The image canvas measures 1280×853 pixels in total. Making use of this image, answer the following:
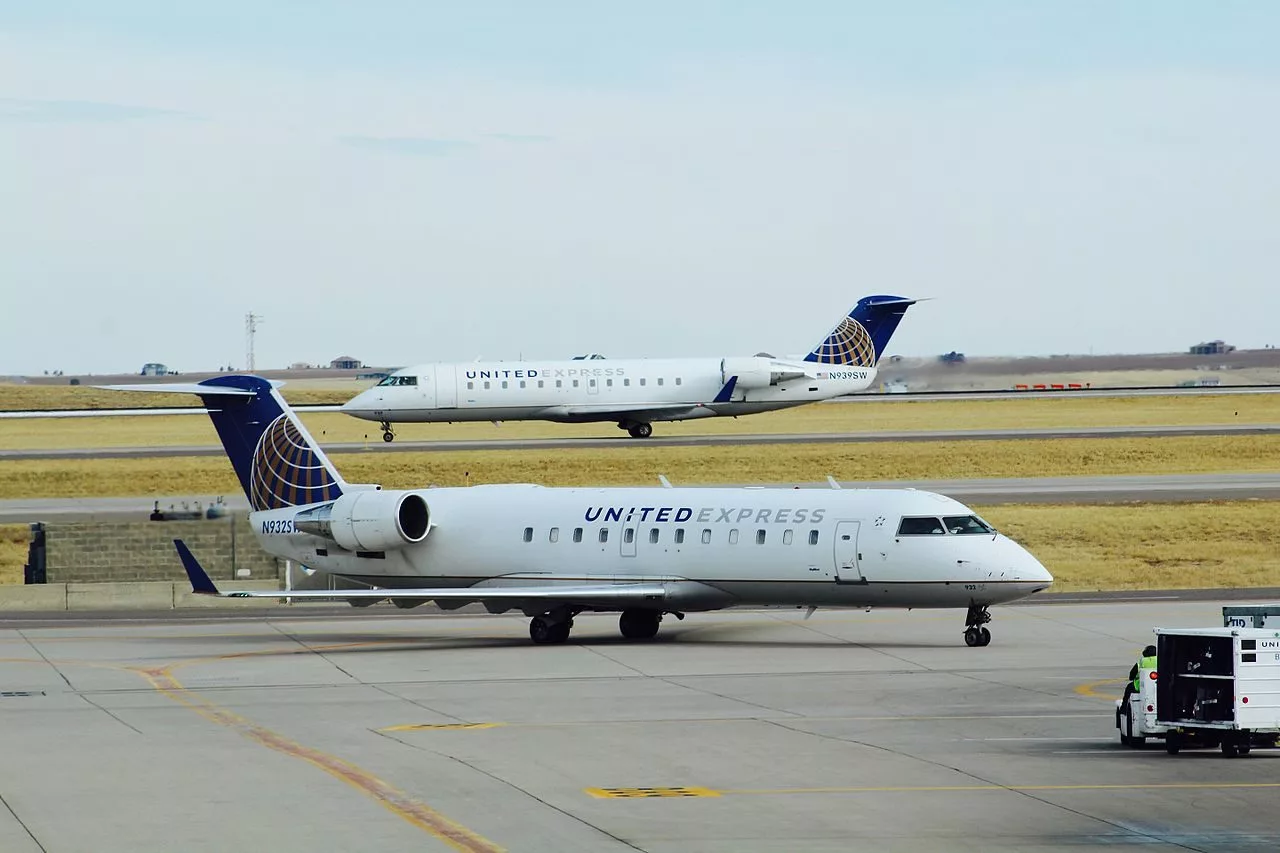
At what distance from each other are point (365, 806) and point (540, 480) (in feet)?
158

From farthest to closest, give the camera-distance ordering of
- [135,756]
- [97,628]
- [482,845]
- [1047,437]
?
1. [1047,437]
2. [97,628]
3. [135,756]
4. [482,845]

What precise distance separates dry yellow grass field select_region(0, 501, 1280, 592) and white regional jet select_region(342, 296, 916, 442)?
99.6ft

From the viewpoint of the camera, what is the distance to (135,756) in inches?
909

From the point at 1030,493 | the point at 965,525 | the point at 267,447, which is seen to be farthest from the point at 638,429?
the point at 965,525

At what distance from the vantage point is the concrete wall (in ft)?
155

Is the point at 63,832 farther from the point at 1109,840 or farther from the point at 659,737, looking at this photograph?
A: the point at 1109,840

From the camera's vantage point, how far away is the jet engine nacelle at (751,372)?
3346 inches

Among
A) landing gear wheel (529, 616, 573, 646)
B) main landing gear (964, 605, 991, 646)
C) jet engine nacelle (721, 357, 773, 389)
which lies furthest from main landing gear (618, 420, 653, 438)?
main landing gear (964, 605, 991, 646)

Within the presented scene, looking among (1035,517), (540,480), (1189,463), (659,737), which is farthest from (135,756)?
(1189,463)

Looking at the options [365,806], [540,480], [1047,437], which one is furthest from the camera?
[1047,437]

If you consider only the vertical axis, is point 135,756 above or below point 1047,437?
below

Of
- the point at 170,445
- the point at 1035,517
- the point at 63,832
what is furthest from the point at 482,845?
the point at 170,445

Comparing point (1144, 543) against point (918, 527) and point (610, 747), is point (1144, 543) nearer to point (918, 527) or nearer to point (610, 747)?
point (918, 527)

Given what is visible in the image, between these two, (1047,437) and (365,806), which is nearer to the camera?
(365,806)
